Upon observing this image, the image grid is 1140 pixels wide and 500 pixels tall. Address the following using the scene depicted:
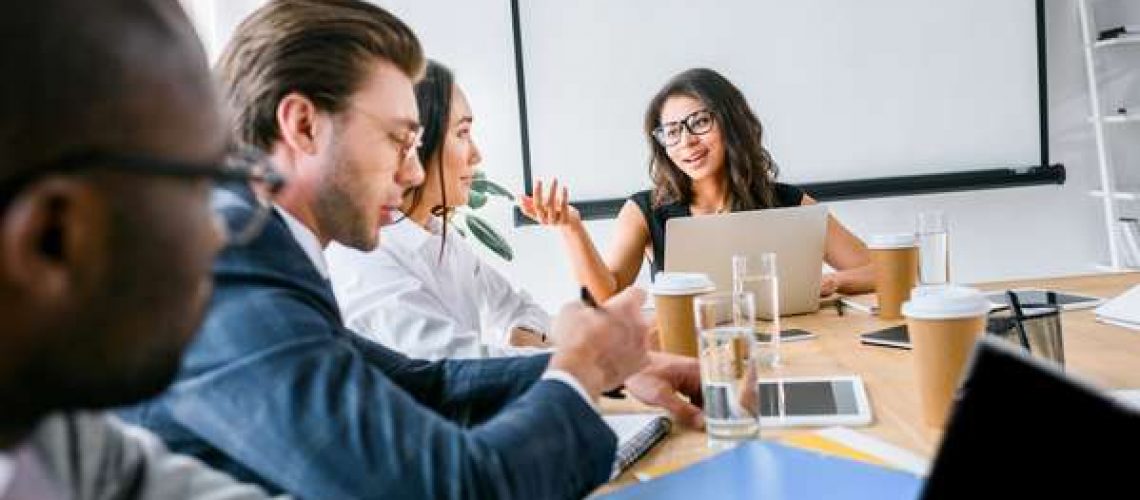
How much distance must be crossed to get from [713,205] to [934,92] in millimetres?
1205

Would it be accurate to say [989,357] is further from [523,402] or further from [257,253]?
[257,253]

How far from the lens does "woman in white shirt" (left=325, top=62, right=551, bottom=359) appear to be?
1.75 m

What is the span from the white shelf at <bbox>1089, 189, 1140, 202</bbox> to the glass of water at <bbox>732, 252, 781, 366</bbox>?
2.10 metres

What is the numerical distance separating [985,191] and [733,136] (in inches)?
53.6

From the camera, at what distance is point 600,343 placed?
102 cm

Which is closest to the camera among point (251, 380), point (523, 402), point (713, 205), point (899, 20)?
point (251, 380)

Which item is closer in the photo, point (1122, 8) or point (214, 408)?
point (214, 408)

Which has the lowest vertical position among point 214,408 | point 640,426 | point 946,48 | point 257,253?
point 640,426

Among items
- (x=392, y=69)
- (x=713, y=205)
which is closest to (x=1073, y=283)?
(x=713, y=205)

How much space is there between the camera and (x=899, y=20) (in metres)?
3.43

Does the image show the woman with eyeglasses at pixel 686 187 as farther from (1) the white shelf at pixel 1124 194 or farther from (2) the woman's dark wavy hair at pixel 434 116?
(1) the white shelf at pixel 1124 194

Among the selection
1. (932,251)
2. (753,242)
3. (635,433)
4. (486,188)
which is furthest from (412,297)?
(486,188)

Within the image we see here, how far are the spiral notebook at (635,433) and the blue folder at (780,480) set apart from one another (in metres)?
0.07

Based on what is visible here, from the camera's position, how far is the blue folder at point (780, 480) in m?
0.88
